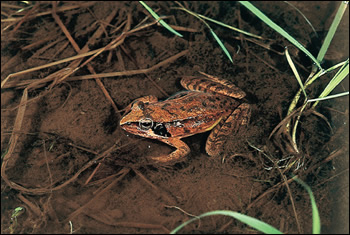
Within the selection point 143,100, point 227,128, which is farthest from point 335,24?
point 143,100

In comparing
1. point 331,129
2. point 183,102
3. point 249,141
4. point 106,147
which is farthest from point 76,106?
point 331,129

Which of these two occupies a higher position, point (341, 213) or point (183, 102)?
point (183, 102)

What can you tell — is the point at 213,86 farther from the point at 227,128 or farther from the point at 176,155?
the point at 176,155

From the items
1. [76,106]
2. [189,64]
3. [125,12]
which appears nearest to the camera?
[76,106]

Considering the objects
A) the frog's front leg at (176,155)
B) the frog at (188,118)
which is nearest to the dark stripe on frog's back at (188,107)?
the frog at (188,118)

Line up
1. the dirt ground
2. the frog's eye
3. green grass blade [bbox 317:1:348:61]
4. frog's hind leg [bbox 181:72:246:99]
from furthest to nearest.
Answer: frog's hind leg [bbox 181:72:246:99]
the frog's eye
the dirt ground
green grass blade [bbox 317:1:348:61]

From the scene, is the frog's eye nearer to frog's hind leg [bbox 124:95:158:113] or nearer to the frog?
the frog

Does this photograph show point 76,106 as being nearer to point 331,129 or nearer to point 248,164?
point 248,164

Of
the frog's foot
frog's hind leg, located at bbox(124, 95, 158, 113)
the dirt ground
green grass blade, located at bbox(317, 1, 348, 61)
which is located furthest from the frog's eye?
green grass blade, located at bbox(317, 1, 348, 61)
